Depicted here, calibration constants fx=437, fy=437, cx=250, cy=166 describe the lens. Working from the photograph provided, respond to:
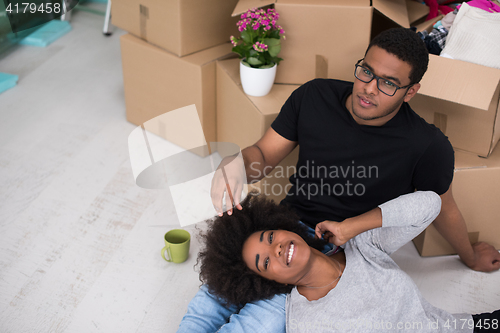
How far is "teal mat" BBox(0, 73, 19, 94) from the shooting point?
2.86 meters

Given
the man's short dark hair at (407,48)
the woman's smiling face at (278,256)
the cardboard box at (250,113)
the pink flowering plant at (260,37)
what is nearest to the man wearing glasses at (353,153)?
the man's short dark hair at (407,48)

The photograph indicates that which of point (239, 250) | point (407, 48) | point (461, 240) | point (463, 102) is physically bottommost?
point (461, 240)

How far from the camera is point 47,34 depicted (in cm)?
351

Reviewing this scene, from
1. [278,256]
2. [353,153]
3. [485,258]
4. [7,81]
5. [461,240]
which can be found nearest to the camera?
[278,256]

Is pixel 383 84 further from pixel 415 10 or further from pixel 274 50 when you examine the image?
pixel 415 10

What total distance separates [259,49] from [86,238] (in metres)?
1.11

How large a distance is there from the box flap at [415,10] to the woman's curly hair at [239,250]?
3.85 feet

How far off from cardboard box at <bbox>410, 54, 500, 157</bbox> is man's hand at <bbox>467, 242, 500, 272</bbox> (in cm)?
40

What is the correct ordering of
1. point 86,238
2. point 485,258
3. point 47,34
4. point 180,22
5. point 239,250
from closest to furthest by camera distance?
point 239,250 < point 485,258 < point 86,238 < point 180,22 < point 47,34

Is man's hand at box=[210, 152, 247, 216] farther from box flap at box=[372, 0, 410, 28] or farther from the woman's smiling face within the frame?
box flap at box=[372, 0, 410, 28]

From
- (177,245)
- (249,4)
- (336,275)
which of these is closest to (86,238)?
(177,245)

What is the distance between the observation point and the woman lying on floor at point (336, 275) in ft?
4.17

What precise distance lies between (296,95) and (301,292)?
680mm

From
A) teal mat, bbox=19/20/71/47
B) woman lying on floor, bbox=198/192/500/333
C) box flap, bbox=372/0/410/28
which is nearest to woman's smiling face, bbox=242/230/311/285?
woman lying on floor, bbox=198/192/500/333
